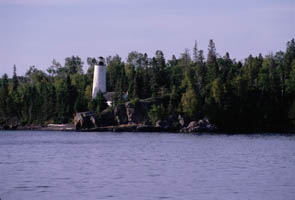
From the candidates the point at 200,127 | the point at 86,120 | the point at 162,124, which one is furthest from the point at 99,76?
the point at 200,127

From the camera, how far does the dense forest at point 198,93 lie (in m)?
102

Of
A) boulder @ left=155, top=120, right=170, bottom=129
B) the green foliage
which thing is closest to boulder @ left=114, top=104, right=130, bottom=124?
the green foliage

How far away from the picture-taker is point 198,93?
10400 centimetres

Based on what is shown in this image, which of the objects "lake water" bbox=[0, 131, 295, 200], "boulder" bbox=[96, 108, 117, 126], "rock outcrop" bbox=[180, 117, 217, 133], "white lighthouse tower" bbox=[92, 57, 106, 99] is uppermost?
"white lighthouse tower" bbox=[92, 57, 106, 99]

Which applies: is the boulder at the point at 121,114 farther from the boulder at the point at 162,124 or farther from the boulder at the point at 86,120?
the boulder at the point at 162,124

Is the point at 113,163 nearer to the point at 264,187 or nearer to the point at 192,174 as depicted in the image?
the point at 192,174

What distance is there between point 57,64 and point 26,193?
458 feet

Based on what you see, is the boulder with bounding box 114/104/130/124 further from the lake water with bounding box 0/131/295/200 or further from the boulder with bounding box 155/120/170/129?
the lake water with bounding box 0/131/295/200

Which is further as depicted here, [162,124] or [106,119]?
[106,119]

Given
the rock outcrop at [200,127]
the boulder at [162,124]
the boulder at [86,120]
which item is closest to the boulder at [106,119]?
the boulder at [86,120]

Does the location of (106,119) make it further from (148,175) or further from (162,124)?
(148,175)

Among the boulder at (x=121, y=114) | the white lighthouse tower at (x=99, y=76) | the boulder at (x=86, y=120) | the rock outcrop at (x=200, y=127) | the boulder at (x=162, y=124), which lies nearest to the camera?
the rock outcrop at (x=200, y=127)

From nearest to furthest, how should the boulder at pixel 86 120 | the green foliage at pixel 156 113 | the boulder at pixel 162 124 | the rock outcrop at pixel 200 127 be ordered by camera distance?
the rock outcrop at pixel 200 127, the boulder at pixel 162 124, the green foliage at pixel 156 113, the boulder at pixel 86 120

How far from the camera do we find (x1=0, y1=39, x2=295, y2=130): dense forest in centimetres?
10238
